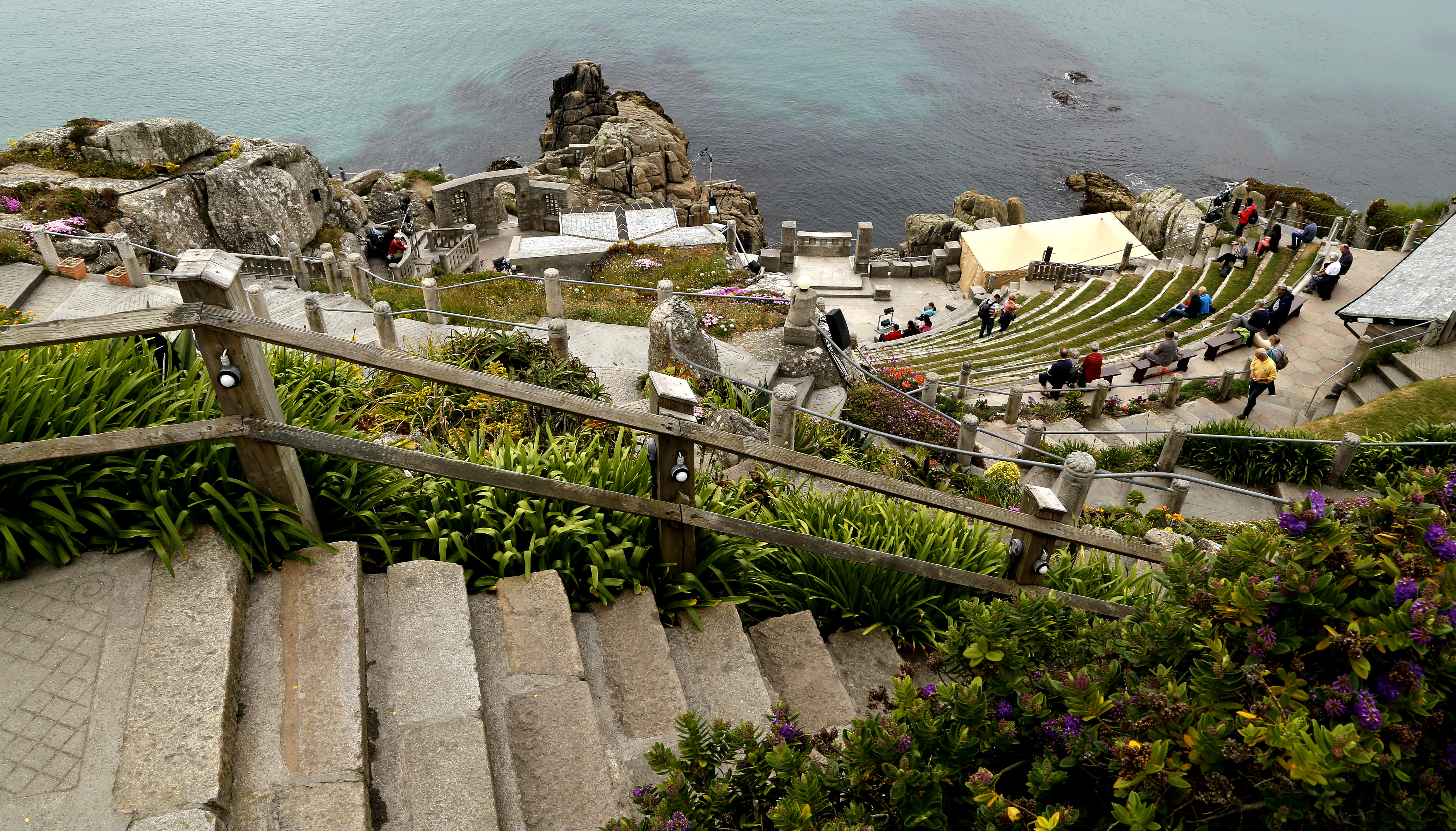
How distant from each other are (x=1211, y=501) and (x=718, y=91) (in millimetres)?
81630

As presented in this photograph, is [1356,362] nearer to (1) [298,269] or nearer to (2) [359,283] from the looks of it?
(2) [359,283]

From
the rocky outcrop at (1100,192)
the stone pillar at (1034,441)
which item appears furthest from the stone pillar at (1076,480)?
the rocky outcrop at (1100,192)

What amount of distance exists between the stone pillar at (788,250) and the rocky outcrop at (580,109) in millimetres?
26243

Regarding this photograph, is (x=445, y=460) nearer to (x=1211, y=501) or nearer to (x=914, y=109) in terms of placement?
(x=1211, y=501)

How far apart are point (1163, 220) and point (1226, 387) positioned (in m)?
26.3

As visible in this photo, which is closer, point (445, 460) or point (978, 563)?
point (445, 460)

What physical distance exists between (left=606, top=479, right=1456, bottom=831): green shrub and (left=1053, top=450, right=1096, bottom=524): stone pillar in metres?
2.69

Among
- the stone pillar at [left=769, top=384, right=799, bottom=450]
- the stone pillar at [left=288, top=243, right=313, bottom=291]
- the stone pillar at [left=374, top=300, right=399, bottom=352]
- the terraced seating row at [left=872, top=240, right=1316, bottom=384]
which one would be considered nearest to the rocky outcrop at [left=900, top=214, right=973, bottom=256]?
the terraced seating row at [left=872, top=240, right=1316, bottom=384]

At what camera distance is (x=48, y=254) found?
17938mm

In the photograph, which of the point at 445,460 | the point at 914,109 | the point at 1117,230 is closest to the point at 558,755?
the point at 445,460

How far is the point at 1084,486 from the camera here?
23.1 ft

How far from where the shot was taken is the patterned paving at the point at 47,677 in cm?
275

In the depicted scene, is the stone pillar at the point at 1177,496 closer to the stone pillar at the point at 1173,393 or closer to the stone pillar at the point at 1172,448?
the stone pillar at the point at 1172,448

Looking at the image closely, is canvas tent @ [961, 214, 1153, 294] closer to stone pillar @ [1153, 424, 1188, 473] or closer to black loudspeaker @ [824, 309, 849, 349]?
stone pillar @ [1153, 424, 1188, 473]
